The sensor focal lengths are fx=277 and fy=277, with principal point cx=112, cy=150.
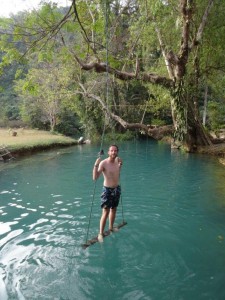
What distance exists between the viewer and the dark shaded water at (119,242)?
4555mm

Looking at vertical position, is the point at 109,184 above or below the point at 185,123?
below

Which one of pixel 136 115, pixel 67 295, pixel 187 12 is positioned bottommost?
pixel 67 295

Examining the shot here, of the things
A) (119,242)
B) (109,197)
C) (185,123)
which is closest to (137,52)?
(185,123)

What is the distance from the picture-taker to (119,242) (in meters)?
6.11

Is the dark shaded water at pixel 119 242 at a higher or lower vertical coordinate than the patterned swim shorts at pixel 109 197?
lower

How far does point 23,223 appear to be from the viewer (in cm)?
736

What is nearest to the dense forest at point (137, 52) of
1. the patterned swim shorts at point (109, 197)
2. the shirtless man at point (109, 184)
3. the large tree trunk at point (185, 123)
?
the large tree trunk at point (185, 123)

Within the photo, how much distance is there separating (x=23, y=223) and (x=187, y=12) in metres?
9.79

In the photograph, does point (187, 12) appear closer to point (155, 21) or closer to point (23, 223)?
point (155, 21)

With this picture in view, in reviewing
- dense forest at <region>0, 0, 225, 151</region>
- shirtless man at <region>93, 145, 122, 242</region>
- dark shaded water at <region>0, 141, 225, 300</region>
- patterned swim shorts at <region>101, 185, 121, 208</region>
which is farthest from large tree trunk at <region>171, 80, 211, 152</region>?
patterned swim shorts at <region>101, 185, 121, 208</region>

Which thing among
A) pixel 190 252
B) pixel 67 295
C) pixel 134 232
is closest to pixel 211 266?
pixel 190 252

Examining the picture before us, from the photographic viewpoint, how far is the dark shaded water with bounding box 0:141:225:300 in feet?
14.9

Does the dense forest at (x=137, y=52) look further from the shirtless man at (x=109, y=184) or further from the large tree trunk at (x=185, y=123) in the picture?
the shirtless man at (x=109, y=184)

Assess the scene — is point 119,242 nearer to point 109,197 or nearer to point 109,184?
point 109,197
